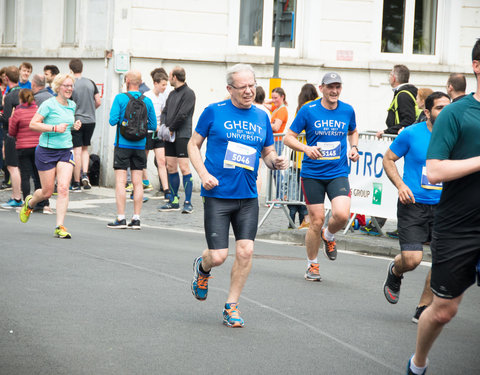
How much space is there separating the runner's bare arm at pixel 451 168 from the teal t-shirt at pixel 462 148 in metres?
0.05

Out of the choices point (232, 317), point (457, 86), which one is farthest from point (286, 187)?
point (232, 317)

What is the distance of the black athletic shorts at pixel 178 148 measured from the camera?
14.5m

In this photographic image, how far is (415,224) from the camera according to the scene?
7.06 meters

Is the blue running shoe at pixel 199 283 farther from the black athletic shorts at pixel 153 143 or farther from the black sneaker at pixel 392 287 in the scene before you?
the black athletic shorts at pixel 153 143

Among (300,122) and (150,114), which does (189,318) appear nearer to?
(300,122)

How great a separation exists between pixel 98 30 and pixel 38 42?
7.62 feet

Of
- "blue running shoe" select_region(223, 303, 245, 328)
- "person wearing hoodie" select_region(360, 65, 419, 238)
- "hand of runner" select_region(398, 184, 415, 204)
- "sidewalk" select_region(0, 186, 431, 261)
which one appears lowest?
"sidewalk" select_region(0, 186, 431, 261)

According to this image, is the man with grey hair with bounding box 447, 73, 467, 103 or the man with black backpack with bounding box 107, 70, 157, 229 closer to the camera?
the man with grey hair with bounding box 447, 73, 467, 103

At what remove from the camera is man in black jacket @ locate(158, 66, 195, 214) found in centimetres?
1431

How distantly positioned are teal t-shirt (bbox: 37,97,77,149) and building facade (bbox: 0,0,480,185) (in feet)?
24.6

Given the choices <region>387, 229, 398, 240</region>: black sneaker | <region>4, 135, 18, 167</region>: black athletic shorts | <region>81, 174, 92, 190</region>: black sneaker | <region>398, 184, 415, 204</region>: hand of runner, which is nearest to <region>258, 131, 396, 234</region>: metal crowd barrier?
<region>387, 229, 398, 240</region>: black sneaker

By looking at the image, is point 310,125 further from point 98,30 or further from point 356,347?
point 98,30

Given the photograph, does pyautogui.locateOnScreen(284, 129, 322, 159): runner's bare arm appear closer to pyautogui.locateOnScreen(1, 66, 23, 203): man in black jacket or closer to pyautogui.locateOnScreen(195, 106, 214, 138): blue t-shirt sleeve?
pyautogui.locateOnScreen(195, 106, 214, 138): blue t-shirt sleeve

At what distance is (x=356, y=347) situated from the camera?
6.01 meters
